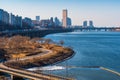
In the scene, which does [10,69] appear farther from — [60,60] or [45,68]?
[60,60]

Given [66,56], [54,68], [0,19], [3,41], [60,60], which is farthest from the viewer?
[0,19]

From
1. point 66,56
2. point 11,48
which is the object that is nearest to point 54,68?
point 66,56

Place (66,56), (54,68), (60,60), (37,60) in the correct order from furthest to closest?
(66,56) → (60,60) → (37,60) → (54,68)

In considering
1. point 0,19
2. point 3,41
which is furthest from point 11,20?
point 3,41

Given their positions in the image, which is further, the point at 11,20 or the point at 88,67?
the point at 11,20

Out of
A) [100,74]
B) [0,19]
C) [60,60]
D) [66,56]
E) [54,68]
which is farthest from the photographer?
[0,19]

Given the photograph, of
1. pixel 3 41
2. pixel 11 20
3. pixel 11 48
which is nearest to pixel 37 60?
pixel 11 48

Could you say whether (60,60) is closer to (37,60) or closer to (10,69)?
(37,60)

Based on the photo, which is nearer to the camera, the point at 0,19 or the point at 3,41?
the point at 3,41

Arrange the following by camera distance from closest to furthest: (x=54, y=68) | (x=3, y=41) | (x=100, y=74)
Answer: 1. (x=100, y=74)
2. (x=54, y=68)
3. (x=3, y=41)
